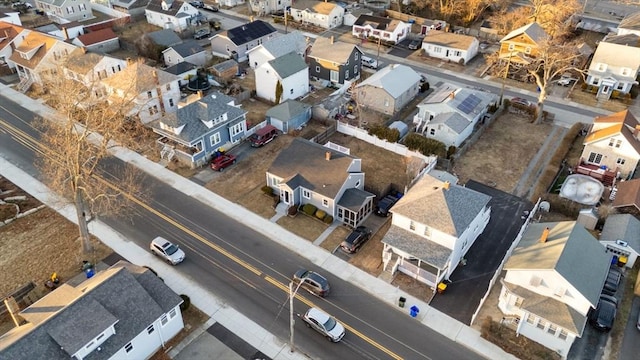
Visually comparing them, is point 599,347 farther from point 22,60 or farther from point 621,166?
point 22,60

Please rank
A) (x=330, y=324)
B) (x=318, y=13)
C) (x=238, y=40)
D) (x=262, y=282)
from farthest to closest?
(x=318, y=13) → (x=238, y=40) → (x=262, y=282) → (x=330, y=324)

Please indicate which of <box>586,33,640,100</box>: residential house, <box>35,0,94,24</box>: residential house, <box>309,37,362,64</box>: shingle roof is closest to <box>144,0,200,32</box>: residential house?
<box>35,0,94,24</box>: residential house

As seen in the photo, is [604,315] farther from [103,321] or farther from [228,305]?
[103,321]

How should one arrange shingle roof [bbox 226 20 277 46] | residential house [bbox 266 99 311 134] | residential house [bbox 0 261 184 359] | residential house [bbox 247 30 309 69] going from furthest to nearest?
shingle roof [bbox 226 20 277 46], residential house [bbox 247 30 309 69], residential house [bbox 266 99 311 134], residential house [bbox 0 261 184 359]

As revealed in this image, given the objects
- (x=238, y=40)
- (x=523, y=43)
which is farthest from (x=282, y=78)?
(x=523, y=43)

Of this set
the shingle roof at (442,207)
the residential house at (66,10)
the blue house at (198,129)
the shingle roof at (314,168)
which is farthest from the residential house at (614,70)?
the residential house at (66,10)

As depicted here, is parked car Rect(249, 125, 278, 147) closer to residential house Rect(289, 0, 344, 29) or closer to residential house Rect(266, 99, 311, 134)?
residential house Rect(266, 99, 311, 134)
